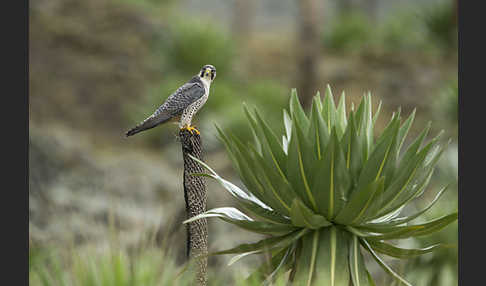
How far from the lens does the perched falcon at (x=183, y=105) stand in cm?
286

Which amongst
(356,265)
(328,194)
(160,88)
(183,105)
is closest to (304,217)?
(328,194)

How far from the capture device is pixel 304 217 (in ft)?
8.46

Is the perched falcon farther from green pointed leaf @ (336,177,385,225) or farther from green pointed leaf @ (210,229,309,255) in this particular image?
green pointed leaf @ (336,177,385,225)

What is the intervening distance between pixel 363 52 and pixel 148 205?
1137 centimetres

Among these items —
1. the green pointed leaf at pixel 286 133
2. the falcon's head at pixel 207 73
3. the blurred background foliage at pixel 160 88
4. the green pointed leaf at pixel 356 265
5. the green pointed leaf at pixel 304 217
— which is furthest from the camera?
the blurred background foliage at pixel 160 88

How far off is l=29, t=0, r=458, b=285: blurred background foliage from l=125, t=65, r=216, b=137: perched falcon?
4807 mm

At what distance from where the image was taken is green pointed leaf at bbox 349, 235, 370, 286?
2.70 meters

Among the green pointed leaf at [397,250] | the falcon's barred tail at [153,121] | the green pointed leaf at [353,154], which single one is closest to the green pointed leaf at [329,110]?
the green pointed leaf at [353,154]

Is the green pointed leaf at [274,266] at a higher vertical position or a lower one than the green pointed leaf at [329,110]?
lower

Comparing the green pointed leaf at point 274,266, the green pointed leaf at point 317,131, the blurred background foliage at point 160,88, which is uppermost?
the blurred background foliage at point 160,88

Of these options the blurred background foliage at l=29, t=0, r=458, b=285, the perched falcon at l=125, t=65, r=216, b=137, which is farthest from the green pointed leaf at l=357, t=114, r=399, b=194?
the blurred background foliage at l=29, t=0, r=458, b=285

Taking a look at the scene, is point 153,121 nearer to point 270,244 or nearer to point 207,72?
point 207,72

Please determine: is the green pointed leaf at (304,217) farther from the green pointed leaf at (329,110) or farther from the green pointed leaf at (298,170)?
the green pointed leaf at (329,110)

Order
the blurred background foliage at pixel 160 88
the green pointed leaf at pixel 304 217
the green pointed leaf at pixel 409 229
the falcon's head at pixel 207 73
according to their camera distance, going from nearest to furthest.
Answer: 1. the green pointed leaf at pixel 304 217
2. the green pointed leaf at pixel 409 229
3. the falcon's head at pixel 207 73
4. the blurred background foliage at pixel 160 88
